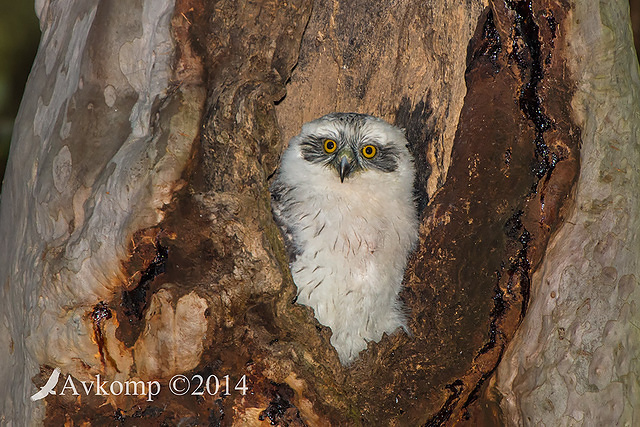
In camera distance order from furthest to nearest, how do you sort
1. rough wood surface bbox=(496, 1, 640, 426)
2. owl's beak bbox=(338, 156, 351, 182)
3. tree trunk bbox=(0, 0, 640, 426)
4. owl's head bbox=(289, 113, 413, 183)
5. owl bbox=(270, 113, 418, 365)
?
1. owl's head bbox=(289, 113, 413, 183)
2. owl's beak bbox=(338, 156, 351, 182)
3. owl bbox=(270, 113, 418, 365)
4. rough wood surface bbox=(496, 1, 640, 426)
5. tree trunk bbox=(0, 0, 640, 426)

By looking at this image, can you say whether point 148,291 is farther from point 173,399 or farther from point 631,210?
point 631,210

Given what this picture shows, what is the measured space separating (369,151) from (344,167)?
32 centimetres

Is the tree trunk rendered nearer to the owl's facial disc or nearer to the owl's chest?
the owl's chest

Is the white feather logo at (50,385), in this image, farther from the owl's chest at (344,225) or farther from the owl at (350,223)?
the owl's chest at (344,225)

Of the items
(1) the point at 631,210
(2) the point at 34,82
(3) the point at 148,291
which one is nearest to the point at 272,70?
(3) the point at 148,291

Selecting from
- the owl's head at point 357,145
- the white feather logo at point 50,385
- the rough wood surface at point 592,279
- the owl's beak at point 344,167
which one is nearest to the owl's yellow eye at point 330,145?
the owl's head at point 357,145

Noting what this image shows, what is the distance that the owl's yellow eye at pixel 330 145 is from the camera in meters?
4.21

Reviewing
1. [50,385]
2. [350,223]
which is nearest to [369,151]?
[350,223]

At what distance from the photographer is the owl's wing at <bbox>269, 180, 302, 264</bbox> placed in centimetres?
384

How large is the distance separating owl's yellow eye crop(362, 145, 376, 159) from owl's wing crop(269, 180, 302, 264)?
549mm

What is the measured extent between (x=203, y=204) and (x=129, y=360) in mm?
742

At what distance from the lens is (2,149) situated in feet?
16.1

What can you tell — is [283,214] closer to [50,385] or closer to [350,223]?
[350,223]

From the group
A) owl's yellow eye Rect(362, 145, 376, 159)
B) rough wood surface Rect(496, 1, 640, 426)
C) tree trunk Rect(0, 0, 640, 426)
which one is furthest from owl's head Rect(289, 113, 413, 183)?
rough wood surface Rect(496, 1, 640, 426)
